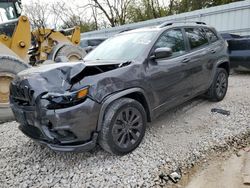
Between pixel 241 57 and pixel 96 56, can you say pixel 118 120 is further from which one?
pixel 241 57

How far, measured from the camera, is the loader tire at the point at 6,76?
4.74 m

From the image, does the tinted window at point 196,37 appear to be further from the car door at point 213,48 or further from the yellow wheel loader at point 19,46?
the yellow wheel loader at point 19,46

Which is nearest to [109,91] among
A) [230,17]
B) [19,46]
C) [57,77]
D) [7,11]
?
[57,77]

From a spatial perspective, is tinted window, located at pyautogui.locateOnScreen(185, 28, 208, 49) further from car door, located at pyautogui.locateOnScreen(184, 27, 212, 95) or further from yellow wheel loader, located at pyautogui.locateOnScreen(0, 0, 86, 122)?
yellow wheel loader, located at pyautogui.locateOnScreen(0, 0, 86, 122)

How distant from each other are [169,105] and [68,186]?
1938 millimetres

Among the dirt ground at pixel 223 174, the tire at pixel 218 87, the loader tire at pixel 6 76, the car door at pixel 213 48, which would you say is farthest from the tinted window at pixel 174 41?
the loader tire at pixel 6 76

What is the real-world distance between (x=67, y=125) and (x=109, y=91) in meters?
0.64

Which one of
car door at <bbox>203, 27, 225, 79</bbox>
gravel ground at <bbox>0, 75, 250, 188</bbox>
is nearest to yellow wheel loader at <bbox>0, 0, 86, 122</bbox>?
gravel ground at <bbox>0, 75, 250, 188</bbox>

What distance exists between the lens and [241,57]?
7531mm

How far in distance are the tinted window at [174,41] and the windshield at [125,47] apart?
0.18 m

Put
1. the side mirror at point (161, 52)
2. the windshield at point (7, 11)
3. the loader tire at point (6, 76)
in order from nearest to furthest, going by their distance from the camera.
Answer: the side mirror at point (161, 52) < the loader tire at point (6, 76) < the windshield at point (7, 11)

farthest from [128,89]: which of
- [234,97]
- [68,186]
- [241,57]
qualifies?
[241,57]

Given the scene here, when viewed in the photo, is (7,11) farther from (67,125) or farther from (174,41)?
(67,125)

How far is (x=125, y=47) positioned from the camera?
3.72m
